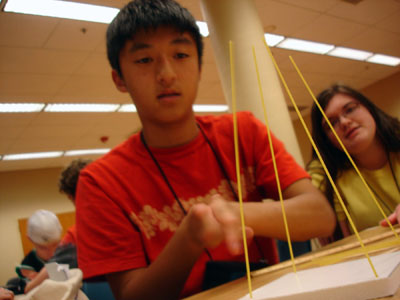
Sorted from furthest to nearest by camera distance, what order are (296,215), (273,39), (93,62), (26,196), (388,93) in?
1. (388,93)
2. (26,196)
3. (273,39)
4. (93,62)
5. (296,215)

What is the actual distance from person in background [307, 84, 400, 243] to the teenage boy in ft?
2.38

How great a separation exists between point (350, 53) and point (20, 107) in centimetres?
515

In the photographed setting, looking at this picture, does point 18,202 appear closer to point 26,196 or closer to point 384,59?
point 26,196

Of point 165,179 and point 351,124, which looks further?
point 351,124

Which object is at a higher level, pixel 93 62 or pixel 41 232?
pixel 93 62

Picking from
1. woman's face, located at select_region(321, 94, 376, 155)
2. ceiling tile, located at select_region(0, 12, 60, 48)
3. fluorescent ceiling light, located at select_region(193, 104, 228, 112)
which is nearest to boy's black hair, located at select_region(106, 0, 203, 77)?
woman's face, located at select_region(321, 94, 376, 155)

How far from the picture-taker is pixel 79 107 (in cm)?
509

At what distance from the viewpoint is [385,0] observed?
4.37m

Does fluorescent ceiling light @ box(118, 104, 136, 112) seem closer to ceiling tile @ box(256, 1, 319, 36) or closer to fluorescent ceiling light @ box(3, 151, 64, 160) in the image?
fluorescent ceiling light @ box(3, 151, 64, 160)

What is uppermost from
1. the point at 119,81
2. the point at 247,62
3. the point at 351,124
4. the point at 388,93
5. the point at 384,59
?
the point at 384,59

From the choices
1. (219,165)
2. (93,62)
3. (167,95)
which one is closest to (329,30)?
(93,62)

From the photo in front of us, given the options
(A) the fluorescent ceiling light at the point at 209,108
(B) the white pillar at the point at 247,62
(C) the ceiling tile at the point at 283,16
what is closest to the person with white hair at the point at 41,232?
(B) the white pillar at the point at 247,62

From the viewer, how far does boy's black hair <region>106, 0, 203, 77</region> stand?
0.90 meters

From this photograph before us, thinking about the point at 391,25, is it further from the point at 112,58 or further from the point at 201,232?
the point at 201,232
